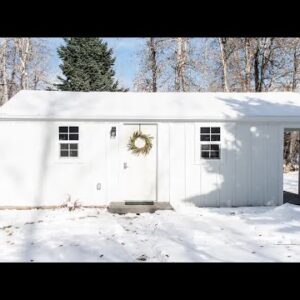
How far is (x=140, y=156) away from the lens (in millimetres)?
10484

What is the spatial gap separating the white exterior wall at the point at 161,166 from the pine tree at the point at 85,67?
1418 centimetres

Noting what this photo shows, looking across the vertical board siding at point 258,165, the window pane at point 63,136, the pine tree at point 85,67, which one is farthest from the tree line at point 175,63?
the window pane at point 63,136

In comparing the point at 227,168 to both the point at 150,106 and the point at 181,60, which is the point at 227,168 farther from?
the point at 181,60

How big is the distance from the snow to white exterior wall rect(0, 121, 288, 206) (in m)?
0.58

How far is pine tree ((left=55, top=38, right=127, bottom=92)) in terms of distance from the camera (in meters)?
24.1

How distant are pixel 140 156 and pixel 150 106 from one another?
1667 millimetres

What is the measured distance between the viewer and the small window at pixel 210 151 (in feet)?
34.3

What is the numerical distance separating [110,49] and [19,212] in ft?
59.1

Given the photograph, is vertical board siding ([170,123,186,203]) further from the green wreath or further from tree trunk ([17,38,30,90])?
tree trunk ([17,38,30,90])

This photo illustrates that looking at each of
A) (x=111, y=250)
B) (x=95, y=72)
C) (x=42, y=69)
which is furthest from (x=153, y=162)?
(x=42, y=69)

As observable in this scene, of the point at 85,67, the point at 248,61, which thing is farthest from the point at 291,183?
the point at 85,67

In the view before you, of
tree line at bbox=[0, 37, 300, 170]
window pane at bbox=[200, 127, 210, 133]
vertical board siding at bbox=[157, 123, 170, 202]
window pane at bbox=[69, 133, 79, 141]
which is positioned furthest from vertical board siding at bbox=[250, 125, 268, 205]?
tree line at bbox=[0, 37, 300, 170]

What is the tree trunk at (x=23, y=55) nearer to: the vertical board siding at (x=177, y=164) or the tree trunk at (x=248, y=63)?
the tree trunk at (x=248, y=63)
